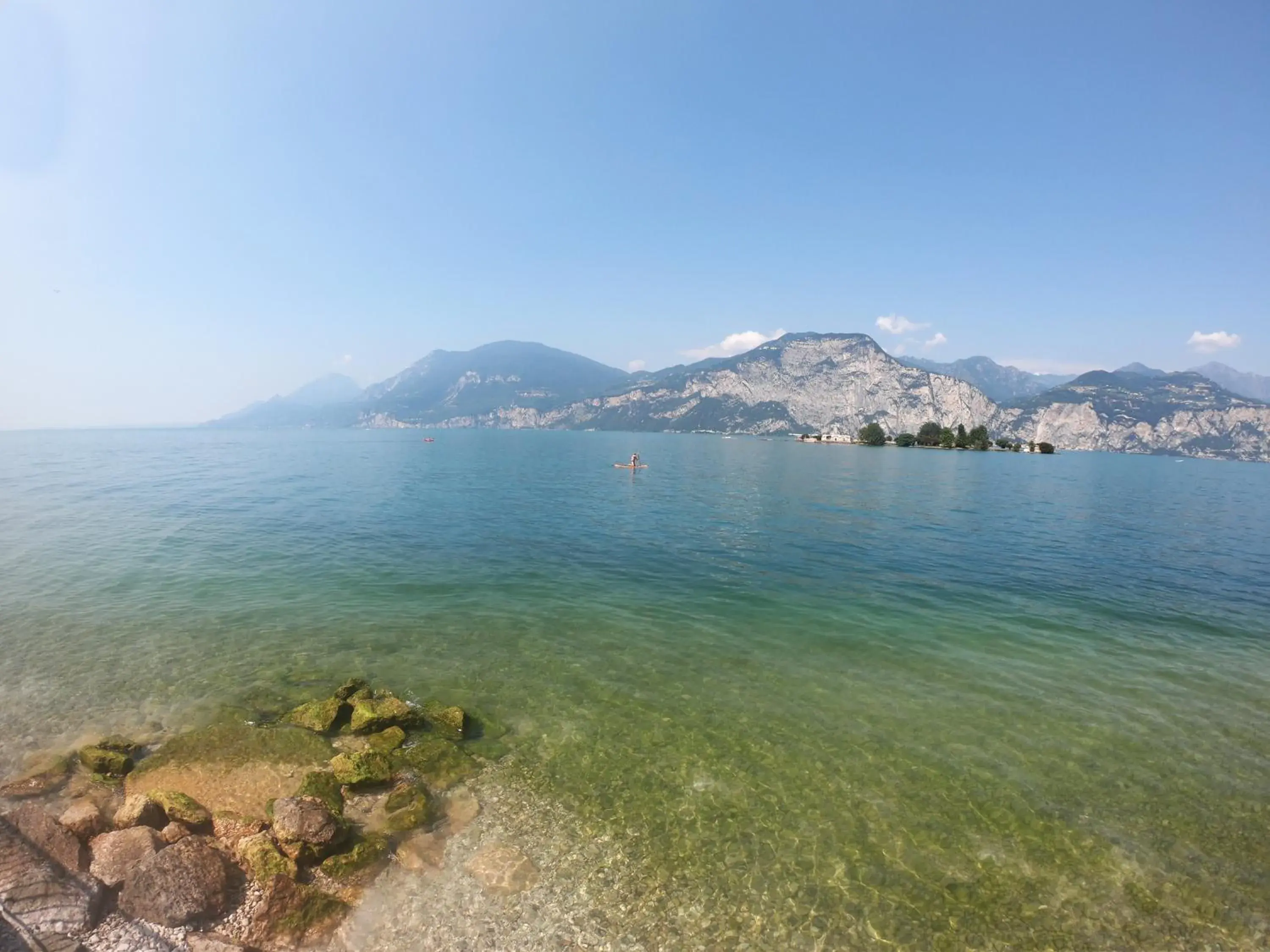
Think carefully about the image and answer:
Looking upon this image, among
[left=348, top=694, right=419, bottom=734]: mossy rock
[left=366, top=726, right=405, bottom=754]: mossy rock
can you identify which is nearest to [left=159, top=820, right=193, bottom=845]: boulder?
[left=366, top=726, right=405, bottom=754]: mossy rock

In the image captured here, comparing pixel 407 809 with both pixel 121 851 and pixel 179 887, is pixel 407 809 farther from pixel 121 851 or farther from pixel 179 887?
pixel 121 851

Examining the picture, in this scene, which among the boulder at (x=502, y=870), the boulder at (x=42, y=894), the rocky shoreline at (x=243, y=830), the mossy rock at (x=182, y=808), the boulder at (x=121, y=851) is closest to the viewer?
the boulder at (x=42, y=894)

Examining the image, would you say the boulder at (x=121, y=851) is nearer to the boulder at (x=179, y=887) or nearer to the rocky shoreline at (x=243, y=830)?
the rocky shoreline at (x=243, y=830)

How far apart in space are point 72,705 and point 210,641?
17.7 feet

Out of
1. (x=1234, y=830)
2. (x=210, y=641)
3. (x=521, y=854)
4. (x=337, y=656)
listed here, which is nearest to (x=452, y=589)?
(x=337, y=656)

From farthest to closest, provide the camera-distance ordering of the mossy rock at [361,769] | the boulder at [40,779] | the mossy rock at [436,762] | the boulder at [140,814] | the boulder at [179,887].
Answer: the mossy rock at [436,762], the mossy rock at [361,769], the boulder at [40,779], the boulder at [140,814], the boulder at [179,887]

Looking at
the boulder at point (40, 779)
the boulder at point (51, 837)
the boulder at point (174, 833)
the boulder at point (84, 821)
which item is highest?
the boulder at point (51, 837)

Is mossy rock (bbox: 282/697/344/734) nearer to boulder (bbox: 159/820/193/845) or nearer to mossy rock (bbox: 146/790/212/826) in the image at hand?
mossy rock (bbox: 146/790/212/826)

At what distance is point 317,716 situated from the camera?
17.1 meters

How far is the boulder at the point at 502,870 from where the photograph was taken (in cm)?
1125

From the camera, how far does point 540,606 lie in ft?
93.1

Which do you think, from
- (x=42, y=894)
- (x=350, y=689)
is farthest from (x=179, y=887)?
(x=350, y=689)

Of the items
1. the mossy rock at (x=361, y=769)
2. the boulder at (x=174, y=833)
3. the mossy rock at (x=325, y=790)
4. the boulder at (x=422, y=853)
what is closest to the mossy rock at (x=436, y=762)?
the mossy rock at (x=361, y=769)

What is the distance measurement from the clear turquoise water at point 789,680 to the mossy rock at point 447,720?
6.06ft
